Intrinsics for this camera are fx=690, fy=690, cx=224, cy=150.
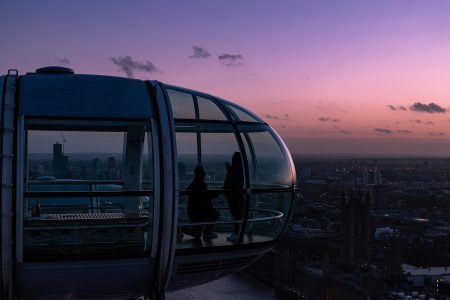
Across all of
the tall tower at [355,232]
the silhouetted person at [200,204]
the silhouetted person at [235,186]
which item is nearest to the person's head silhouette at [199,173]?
the silhouetted person at [200,204]

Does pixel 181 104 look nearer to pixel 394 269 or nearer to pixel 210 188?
pixel 210 188

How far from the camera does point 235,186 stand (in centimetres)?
434

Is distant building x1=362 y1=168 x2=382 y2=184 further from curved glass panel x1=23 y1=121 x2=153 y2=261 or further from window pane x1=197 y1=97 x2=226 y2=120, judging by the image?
curved glass panel x1=23 y1=121 x2=153 y2=261

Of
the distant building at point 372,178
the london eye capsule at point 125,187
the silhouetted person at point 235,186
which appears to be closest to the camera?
the london eye capsule at point 125,187

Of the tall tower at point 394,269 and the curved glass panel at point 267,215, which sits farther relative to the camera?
the tall tower at point 394,269

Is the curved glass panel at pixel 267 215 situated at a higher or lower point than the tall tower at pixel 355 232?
higher

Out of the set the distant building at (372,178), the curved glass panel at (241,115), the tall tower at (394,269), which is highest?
the curved glass panel at (241,115)

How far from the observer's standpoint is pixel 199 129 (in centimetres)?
440

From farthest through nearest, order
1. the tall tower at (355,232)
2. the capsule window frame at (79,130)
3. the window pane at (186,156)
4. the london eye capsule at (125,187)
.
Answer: the tall tower at (355,232)
the window pane at (186,156)
the london eye capsule at (125,187)
the capsule window frame at (79,130)

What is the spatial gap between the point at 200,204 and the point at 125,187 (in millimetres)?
579

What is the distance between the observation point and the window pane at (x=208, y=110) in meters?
4.43

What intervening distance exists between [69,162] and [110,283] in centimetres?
77

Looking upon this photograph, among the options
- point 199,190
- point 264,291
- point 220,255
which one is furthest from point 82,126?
point 264,291

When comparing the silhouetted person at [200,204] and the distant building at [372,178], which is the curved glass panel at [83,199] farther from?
the distant building at [372,178]
